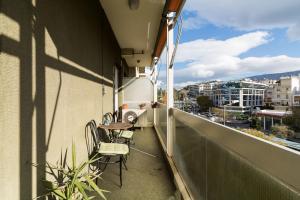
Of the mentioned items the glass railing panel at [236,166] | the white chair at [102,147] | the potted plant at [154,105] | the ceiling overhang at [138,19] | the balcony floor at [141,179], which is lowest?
the balcony floor at [141,179]

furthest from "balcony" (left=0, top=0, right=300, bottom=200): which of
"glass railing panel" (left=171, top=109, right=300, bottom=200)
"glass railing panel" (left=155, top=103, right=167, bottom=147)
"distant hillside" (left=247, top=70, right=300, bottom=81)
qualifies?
"glass railing panel" (left=155, top=103, right=167, bottom=147)

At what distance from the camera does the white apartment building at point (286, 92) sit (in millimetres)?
1055

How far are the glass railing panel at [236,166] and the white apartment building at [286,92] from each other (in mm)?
221

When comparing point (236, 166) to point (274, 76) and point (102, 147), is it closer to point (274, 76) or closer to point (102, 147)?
point (274, 76)

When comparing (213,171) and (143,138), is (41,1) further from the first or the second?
(143,138)

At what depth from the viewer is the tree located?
6.19 feet

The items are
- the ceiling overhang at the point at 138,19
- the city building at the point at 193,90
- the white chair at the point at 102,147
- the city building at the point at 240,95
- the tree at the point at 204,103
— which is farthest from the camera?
the ceiling overhang at the point at 138,19

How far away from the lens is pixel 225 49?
236 centimetres

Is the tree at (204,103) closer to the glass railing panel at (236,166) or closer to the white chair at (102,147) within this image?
the glass railing panel at (236,166)

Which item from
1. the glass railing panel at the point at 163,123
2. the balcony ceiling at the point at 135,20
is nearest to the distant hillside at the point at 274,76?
the balcony ceiling at the point at 135,20

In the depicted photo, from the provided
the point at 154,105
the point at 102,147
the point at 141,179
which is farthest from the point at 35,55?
the point at 154,105

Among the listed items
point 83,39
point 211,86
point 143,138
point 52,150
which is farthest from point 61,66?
point 143,138

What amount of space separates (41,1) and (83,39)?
1.29 m

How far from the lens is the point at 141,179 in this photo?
3.25m
